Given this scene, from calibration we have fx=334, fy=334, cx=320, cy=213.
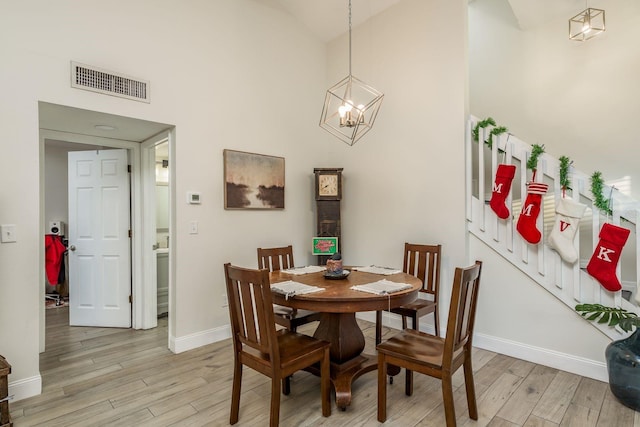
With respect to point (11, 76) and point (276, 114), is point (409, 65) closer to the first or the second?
point (276, 114)

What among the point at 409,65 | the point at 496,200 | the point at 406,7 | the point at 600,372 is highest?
the point at 406,7

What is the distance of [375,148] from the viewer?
3828 mm

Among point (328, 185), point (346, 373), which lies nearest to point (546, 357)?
point (346, 373)

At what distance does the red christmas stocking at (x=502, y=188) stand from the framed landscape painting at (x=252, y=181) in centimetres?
219

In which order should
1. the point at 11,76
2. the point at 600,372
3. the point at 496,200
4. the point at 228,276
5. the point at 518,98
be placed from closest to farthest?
the point at 228,276
the point at 11,76
the point at 600,372
the point at 496,200
the point at 518,98

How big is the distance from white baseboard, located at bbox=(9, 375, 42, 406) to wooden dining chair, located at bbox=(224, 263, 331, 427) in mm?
1469

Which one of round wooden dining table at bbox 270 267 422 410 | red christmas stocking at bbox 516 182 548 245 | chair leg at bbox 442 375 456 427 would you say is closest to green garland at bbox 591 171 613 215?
red christmas stocking at bbox 516 182 548 245

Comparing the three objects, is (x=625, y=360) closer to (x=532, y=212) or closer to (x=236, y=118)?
(x=532, y=212)

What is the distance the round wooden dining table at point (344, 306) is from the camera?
6.18 ft

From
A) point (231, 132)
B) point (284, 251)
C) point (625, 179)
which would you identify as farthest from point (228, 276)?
point (625, 179)

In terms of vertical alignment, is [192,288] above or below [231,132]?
below

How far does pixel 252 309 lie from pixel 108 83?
2.18m

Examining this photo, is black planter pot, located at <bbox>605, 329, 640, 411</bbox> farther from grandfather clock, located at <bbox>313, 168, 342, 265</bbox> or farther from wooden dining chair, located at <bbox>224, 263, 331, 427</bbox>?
grandfather clock, located at <bbox>313, 168, 342, 265</bbox>

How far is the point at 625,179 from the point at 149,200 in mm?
4864
